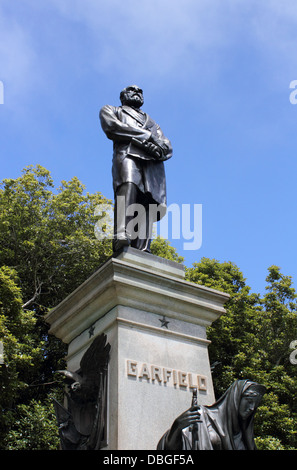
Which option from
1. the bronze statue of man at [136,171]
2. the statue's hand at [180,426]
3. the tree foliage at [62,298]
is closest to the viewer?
the statue's hand at [180,426]

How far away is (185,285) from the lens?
5422mm

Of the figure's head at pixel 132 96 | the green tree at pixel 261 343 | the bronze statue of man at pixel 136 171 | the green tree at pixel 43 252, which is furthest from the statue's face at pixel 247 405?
the green tree at pixel 43 252

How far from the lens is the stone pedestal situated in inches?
176

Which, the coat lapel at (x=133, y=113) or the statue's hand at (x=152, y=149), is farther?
the coat lapel at (x=133, y=113)

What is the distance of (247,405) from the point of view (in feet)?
14.7

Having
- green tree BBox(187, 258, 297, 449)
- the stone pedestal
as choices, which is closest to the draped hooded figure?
the stone pedestal

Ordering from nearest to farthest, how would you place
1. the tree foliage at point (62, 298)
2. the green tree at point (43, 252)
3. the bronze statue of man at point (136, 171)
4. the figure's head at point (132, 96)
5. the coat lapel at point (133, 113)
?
the bronze statue of man at point (136, 171) < the coat lapel at point (133, 113) < the figure's head at point (132, 96) < the tree foliage at point (62, 298) < the green tree at point (43, 252)

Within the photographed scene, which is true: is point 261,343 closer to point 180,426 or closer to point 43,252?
point 43,252

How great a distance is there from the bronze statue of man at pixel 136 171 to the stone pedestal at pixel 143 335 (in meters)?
0.53

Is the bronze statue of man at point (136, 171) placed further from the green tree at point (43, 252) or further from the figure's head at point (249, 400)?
the green tree at point (43, 252)

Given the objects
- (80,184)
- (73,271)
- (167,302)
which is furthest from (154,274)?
(80,184)

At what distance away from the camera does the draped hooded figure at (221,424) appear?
410cm

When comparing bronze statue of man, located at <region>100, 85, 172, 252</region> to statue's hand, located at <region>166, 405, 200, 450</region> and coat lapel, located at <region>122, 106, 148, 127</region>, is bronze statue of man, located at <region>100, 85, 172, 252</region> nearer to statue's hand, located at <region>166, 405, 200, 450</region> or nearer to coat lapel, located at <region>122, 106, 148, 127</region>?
coat lapel, located at <region>122, 106, 148, 127</region>

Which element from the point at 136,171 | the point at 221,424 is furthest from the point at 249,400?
the point at 136,171
